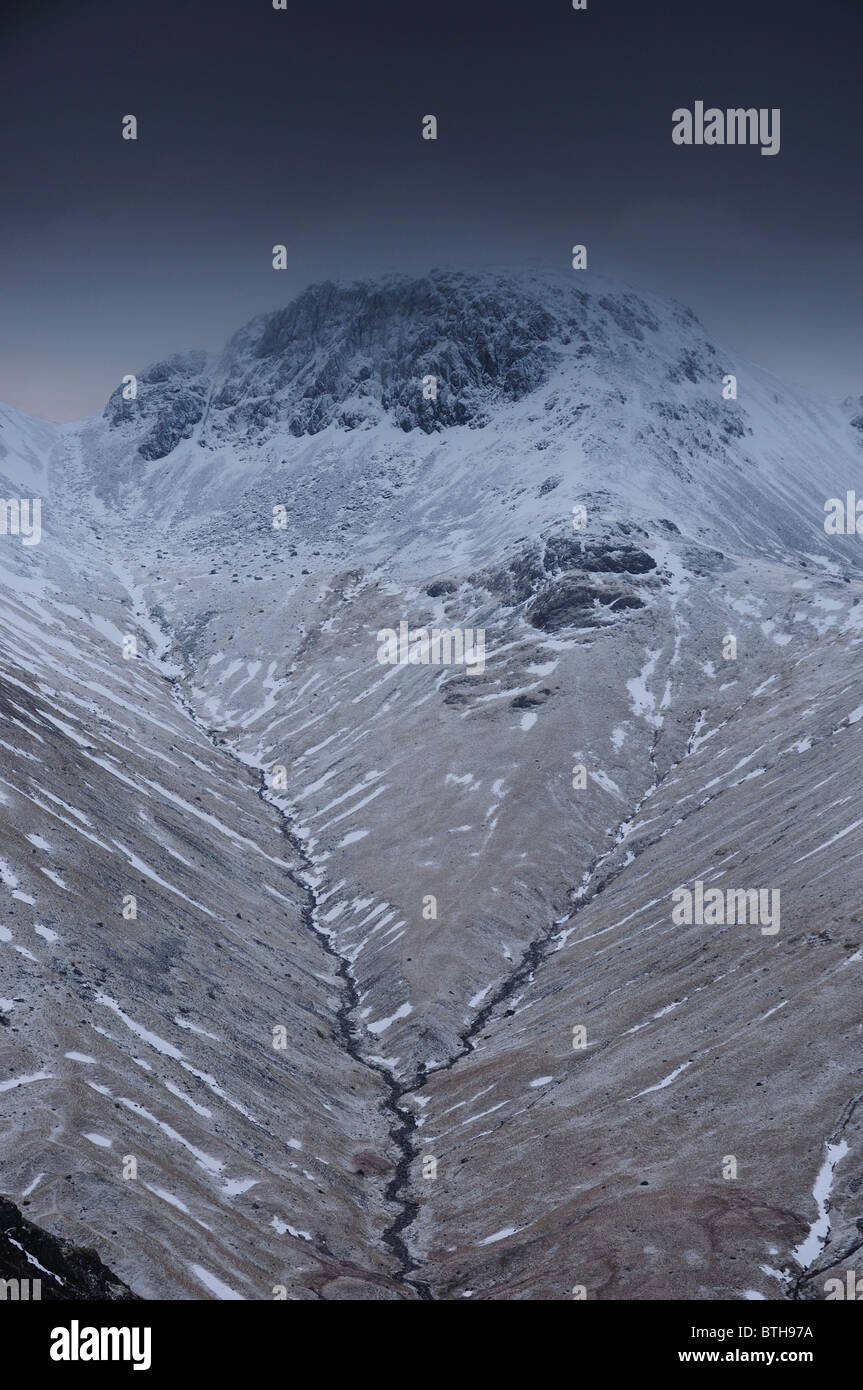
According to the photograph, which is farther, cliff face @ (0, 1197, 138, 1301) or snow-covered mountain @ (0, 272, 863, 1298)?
snow-covered mountain @ (0, 272, 863, 1298)

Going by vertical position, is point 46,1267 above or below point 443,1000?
below

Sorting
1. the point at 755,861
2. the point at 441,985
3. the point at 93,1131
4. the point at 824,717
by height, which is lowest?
the point at 93,1131

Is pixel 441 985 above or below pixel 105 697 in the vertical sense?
below

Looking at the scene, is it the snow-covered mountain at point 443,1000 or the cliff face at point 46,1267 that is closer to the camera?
the cliff face at point 46,1267

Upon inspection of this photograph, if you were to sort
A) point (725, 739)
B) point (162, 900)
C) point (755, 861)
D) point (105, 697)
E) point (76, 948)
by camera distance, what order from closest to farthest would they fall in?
point (76, 948) < point (162, 900) < point (755, 861) < point (725, 739) < point (105, 697)

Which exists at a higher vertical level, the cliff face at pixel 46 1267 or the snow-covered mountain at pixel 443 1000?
the snow-covered mountain at pixel 443 1000

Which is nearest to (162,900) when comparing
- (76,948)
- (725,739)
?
(76,948)

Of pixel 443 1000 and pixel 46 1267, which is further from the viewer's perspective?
pixel 443 1000

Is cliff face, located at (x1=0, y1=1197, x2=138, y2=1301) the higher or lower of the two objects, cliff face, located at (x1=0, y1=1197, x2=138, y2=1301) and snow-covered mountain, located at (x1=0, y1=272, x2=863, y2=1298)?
the lower
